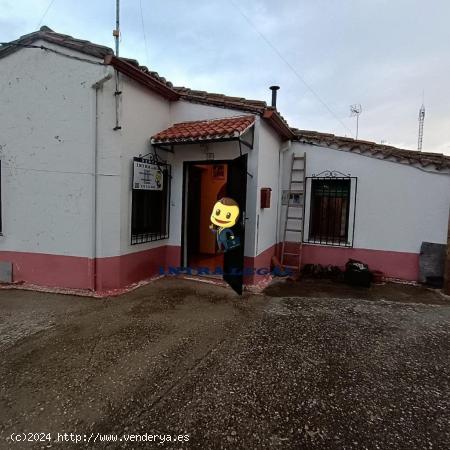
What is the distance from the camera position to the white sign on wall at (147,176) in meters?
5.70

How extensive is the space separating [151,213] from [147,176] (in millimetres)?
838

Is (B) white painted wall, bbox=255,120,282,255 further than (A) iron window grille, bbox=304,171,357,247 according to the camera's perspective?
No

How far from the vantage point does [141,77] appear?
18.4ft

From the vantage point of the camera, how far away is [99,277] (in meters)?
5.45

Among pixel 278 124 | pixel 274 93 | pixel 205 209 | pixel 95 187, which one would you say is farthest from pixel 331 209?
pixel 95 187

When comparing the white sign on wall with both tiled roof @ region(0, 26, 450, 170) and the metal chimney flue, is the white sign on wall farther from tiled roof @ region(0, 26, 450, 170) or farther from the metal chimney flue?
the metal chimney flue

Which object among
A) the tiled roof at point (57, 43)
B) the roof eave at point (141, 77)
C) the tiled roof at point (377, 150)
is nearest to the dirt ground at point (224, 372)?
the tiled roof at point (377, 150)

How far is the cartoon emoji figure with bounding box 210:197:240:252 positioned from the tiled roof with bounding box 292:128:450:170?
3.50 meters

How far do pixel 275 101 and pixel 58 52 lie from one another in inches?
184

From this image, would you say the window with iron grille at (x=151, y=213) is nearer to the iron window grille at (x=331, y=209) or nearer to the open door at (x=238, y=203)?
the open door at (x=238, y=203)

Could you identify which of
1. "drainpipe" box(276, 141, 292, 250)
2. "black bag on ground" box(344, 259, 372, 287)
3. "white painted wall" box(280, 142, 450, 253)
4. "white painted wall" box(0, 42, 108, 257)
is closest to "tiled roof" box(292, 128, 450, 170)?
"white painted wall" box(280, 142, 450, 253)

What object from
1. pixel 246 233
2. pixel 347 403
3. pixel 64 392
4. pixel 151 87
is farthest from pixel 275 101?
pixel 64 392

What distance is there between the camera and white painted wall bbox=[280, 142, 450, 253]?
6824mm

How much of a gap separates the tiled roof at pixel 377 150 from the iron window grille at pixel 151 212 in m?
3.79
